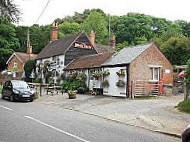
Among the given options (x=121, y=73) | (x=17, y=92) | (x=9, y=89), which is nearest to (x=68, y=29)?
(x=121, y=73)

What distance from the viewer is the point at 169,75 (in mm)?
28375

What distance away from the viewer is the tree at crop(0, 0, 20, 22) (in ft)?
37.1

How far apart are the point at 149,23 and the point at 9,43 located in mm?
38091

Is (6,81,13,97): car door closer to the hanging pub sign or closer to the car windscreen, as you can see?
the car windscreen

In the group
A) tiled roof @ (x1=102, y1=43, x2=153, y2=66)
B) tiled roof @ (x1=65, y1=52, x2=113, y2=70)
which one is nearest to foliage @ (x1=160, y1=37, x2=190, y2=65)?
A: tiled roof @ (x1=65, y1=52, x2=113, y2=70)

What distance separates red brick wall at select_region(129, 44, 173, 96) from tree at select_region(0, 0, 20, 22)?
47.5 ft

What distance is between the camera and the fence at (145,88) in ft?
81.7

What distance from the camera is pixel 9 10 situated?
459 inches

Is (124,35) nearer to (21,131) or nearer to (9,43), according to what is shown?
(9,43)

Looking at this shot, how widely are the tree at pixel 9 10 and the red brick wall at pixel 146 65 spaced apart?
47.5 ft

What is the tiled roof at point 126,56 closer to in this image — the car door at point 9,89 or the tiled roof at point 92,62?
the tiled roof at point 92,62

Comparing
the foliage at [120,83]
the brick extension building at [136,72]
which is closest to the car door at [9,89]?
the brick extension building at [136,72]

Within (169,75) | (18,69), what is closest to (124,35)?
(18,69)

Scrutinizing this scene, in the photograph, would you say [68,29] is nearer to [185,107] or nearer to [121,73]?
[121,73]
